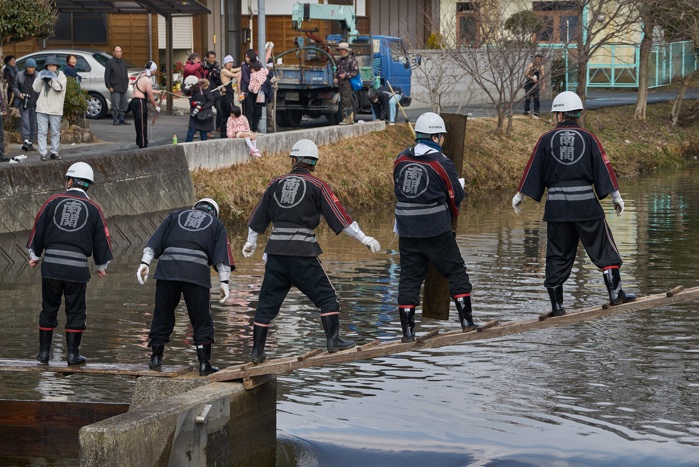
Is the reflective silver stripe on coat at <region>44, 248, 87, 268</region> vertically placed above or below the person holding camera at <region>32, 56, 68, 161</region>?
below

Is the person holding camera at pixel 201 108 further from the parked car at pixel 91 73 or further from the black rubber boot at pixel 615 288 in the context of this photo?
the black rubber boot at pixel 615 288

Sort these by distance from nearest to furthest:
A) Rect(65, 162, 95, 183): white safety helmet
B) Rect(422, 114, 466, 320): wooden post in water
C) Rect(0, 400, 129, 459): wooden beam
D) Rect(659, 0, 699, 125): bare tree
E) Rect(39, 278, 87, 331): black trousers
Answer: Rect(0, 400, 129, 459): wooden beam
Rect(39, 278, 87, 331): black trousers
Rect(65, 162, 95, 183): white safety helmet
Rect(422, 114, 466, 320): wooden post in water
Rect(659, 0, 699, 125): bare tree

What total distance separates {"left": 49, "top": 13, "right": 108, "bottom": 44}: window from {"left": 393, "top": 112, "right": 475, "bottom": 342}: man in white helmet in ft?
88.3

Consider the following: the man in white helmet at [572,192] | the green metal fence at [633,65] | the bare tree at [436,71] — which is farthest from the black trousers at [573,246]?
the green metal fence at [633,65]

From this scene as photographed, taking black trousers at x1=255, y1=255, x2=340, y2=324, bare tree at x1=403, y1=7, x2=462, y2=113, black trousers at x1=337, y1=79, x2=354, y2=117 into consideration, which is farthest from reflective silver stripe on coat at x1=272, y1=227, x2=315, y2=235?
bare tree at x1=403, y1=7, x2=462, y2=113

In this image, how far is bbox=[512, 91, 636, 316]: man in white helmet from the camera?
10.2 metres

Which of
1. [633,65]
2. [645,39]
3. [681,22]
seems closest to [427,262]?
[645,39]

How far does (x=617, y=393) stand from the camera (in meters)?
11.7

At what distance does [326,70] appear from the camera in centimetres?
2873

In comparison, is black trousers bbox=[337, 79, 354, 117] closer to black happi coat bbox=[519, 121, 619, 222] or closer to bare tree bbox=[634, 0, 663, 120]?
bare tree bbox=[634, 0, 663, 120]

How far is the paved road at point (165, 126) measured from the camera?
76.1 feet

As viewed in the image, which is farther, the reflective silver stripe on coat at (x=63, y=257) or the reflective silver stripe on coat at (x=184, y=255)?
the reflective silver stripe on coat at (x=63, y=257)

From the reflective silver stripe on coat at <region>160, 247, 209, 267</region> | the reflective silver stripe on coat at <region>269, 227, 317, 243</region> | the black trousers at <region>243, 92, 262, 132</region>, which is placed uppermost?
the black trousers at <region>243, 92, 262, 132</region>

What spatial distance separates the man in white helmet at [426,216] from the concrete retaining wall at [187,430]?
1.39m
